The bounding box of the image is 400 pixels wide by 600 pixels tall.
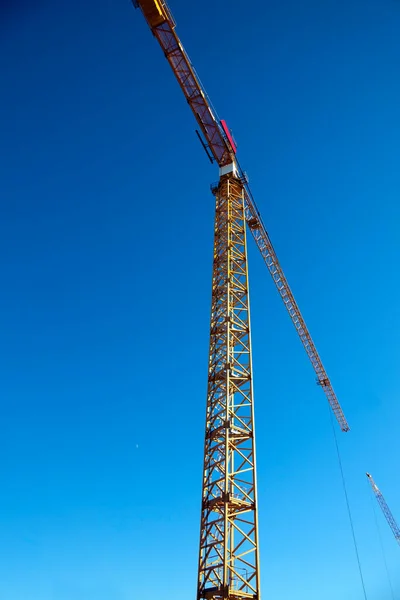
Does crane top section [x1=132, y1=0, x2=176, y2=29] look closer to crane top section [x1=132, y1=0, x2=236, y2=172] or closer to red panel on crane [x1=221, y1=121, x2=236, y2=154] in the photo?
crane top section [x1=132, y1=0, x2=236, y2=172]

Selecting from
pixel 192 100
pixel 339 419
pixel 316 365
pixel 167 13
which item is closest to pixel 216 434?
pixel 192 100

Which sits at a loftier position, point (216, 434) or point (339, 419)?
point (339, 419)

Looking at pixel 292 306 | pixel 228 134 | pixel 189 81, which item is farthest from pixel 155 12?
pixel 292 306

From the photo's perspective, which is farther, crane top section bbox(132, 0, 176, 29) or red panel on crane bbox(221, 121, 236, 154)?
A: red panel on crane bbox(221, 121, 236, 154)

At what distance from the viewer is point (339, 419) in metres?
58.0

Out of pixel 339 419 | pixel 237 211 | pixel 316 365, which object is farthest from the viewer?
pixel 339 419

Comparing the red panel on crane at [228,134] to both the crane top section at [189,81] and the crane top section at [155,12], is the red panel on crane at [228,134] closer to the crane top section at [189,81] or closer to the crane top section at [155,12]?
the crane top section at [189,81]

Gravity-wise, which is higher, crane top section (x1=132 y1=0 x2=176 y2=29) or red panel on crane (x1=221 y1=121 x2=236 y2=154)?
crane top section (x1=132 y1=0 x2=176 y2=29)

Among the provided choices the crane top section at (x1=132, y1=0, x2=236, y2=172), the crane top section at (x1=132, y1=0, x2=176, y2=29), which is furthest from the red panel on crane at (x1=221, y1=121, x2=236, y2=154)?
the crane top section at (x1=132, y1=0, x2=176, y2=29)

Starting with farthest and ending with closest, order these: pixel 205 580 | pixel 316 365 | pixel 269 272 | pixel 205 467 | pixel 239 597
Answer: pixel 316 365 → pixel 269 272 → pixel 205 467 → pixel 205 580 → pixel 239 597

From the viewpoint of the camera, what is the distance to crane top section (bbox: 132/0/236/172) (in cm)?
2616

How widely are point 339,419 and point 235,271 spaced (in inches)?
1607

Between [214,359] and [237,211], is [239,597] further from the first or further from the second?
[237,211]

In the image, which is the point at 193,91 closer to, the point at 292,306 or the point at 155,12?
the point at 155,12
